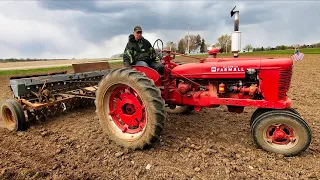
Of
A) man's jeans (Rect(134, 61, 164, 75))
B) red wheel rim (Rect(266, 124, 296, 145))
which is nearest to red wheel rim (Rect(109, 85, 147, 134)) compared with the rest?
man's jeans (Rect(134, 61, 164, 75))

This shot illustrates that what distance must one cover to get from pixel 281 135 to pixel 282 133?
30mm

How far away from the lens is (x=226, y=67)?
13.0 feet

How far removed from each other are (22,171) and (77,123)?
2008 millimetres

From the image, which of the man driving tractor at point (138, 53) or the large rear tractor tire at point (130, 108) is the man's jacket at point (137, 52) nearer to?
the man driving tractor at point (138, 53)

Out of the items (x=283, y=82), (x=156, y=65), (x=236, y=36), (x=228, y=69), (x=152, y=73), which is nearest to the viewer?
(x=283, y=82)

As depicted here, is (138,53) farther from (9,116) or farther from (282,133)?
(9,116)

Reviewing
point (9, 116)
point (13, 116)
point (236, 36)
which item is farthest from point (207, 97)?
point (9, 116)

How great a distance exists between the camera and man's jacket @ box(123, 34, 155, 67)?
→ 463 cm

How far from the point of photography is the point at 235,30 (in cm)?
Answer: 591

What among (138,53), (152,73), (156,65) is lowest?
(152,73)

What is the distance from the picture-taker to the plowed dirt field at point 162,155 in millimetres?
3201

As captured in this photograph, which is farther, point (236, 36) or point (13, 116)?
point (236, 36)

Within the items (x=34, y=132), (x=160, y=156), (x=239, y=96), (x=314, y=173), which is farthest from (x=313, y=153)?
(x=34, y=132)

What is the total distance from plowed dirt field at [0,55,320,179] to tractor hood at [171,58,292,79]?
3.38ft
